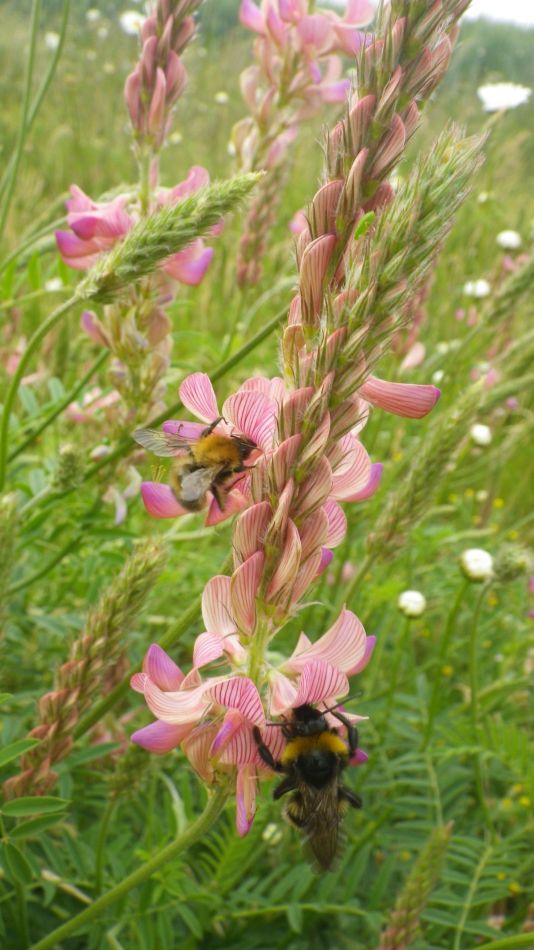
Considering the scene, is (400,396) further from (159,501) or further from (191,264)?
(191,264)

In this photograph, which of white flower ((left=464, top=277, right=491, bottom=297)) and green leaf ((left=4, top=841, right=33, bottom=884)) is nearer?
green leaf ((left=4, top=841, right=33, bottom=884))

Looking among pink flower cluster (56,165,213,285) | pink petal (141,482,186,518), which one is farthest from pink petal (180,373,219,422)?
pink flower cluster (56,165,213,285)

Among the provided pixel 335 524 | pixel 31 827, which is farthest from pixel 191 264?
pixel 31 827

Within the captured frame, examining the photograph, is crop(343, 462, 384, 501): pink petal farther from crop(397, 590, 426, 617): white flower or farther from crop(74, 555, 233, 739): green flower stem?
crop(397, 590, 426, 617): white flower

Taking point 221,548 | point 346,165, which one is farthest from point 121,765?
point 221,548

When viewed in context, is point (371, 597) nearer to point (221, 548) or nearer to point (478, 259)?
point (221, 548)

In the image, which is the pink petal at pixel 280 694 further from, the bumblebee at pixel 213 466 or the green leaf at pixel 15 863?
the green leaf at pixel 15 863

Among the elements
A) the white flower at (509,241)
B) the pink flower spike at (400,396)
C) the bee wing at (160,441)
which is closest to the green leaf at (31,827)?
the bee wing at (160,441)

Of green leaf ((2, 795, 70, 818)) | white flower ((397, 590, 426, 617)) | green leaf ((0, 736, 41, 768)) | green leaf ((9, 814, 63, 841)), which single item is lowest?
white flower ((397, 590, 426, 617))
